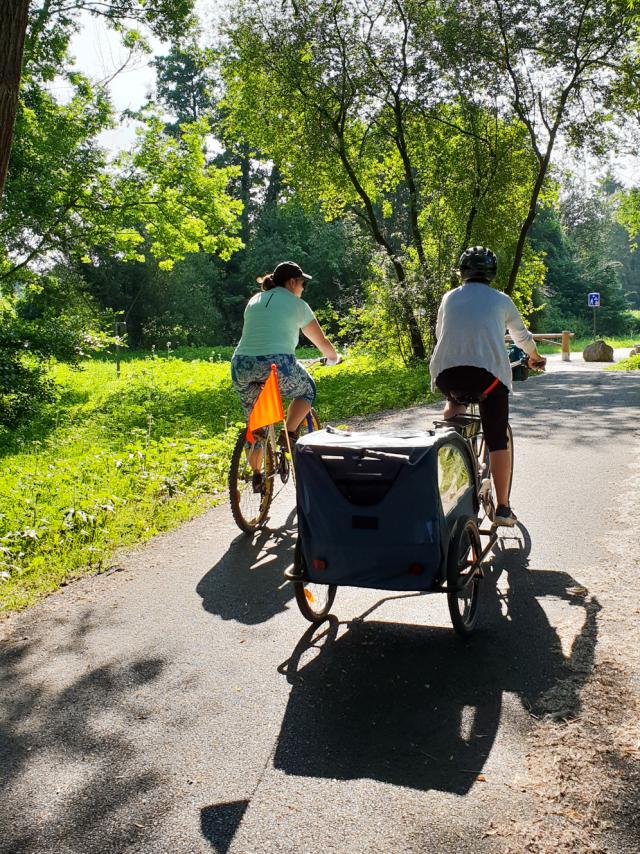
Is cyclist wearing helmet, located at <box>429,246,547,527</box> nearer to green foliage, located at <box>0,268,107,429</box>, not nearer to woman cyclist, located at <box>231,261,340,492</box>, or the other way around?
woman cyclist, located at <box>231,261,340,492</box>

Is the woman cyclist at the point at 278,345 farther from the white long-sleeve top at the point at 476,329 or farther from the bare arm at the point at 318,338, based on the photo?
the white long-sleeve top at the point at 476,329

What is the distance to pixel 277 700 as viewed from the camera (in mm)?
3609

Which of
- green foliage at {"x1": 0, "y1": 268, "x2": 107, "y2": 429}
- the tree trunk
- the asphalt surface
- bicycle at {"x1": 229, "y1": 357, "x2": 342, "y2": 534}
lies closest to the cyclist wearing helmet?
the asphalt surface

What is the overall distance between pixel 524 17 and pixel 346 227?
2433 centimetres

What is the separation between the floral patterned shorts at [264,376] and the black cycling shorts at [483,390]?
130 centimetres

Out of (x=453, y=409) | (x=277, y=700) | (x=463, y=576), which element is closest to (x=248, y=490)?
(x=453, y=409)

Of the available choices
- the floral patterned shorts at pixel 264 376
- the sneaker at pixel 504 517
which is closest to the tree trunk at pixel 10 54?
the floral patterned shorts at pixel 264 376

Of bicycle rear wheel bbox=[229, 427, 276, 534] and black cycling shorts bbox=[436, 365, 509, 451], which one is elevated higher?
black cycling shorts bbox=[436, 365, 509, 451]

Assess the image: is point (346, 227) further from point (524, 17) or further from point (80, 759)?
point (80, 759)

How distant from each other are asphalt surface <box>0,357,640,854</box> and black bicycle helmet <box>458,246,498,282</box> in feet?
6.32

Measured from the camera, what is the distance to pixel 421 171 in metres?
22.0

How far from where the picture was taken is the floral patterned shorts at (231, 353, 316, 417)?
6.19 metres

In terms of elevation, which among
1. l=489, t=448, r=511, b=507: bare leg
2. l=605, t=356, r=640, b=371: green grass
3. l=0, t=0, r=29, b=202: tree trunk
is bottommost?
l=605, t=356, r=640, b=371: green grass

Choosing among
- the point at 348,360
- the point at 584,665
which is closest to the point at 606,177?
the point at 348,360
